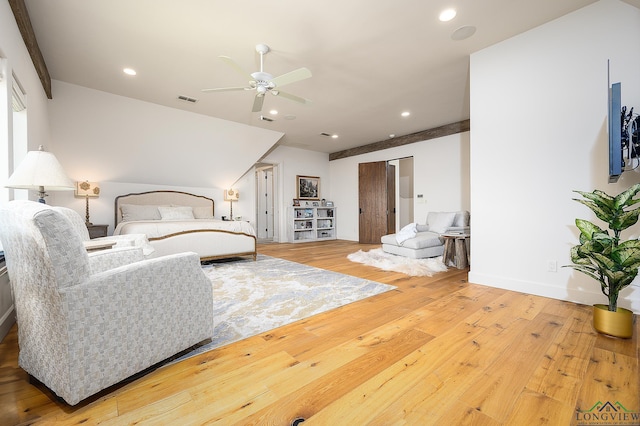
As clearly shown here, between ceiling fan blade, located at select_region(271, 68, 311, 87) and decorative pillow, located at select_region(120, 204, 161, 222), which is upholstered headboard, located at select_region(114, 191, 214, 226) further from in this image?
ceiling fan blade, located at select_region(271, 68, 311, 87)

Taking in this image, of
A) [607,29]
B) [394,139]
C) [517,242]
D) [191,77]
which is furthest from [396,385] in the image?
[394,139]

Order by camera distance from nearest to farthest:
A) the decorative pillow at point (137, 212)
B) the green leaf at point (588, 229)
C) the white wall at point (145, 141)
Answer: the green leaf at point (588, 229) < the white wall at point (145, 141) < the decorative pillow at point (137, 212)

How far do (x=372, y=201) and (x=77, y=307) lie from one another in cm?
652

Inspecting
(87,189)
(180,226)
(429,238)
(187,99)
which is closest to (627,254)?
(429,238)

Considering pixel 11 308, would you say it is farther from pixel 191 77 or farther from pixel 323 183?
pixel 323 183

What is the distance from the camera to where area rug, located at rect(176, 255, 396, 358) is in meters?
2.05

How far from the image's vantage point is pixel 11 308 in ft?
6.56

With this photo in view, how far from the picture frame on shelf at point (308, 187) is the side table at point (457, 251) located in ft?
14.6

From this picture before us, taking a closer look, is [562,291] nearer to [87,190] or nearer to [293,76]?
[293,76]

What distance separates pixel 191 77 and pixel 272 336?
11.7ft

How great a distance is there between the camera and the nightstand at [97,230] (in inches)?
163

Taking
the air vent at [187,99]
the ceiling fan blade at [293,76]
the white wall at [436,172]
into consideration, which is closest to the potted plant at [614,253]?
the ceiling fan blade at [293,76]

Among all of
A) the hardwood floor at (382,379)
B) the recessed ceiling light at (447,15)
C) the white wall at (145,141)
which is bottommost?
the hardwood floor at (382,379)

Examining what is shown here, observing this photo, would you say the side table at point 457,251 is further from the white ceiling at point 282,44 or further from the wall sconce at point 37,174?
the wall sconce at point 37,174
